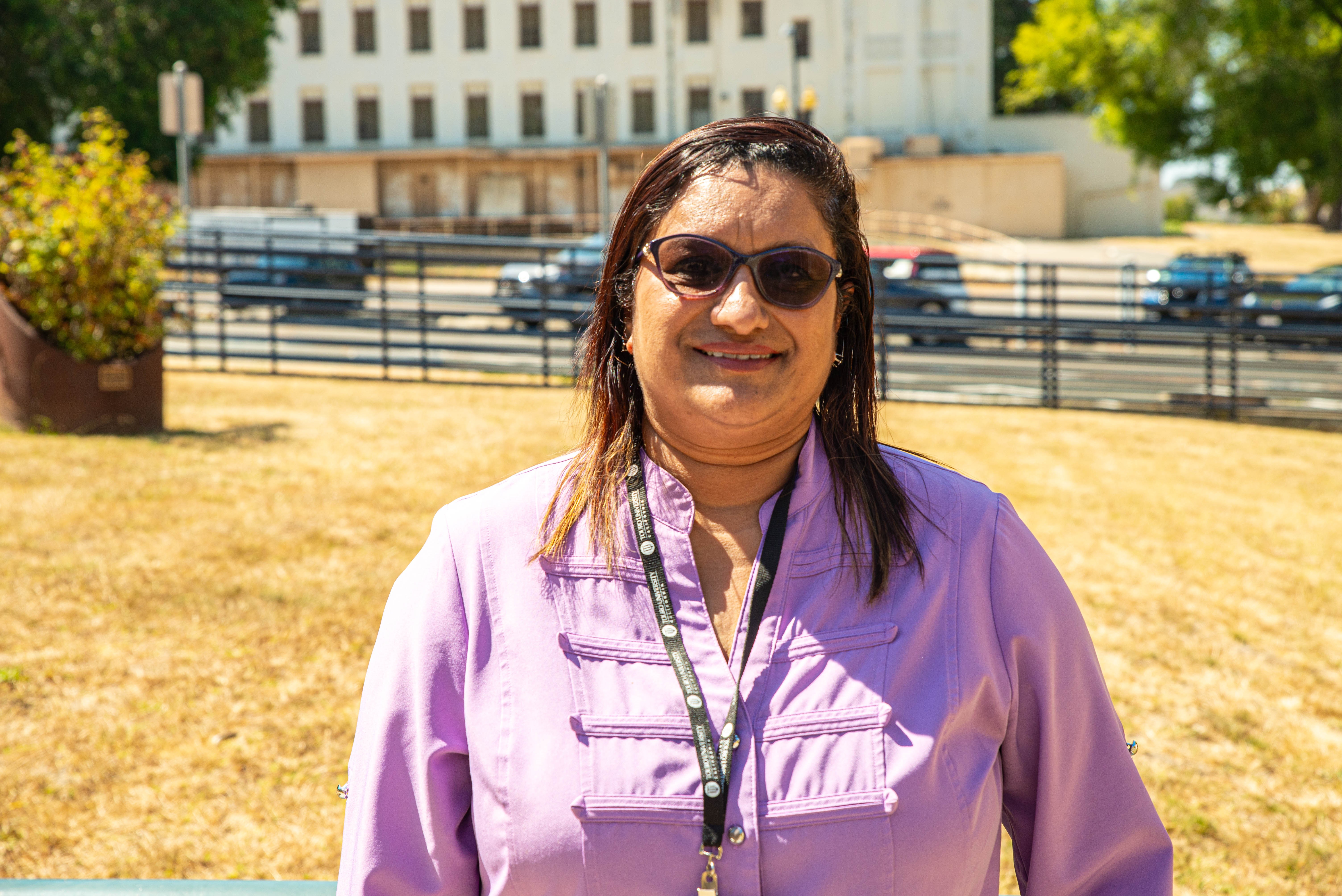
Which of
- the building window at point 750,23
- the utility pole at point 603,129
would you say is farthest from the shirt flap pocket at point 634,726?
the building window at point 750,23

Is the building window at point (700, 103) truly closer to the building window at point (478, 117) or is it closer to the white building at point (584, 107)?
the white building at point (584, 107)

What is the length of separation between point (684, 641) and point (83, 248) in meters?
8.63

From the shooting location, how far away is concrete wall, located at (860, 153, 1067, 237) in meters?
46.4

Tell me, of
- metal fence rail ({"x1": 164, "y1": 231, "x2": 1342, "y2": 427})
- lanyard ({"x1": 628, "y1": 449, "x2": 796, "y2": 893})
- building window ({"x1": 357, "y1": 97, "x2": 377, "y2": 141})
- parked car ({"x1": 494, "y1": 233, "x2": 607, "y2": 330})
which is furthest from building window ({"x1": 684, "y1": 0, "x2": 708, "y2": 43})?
lanyard ({"x1": 628, "y1": 449, "x2": 796, "y2": 893})

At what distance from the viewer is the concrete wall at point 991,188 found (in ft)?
152

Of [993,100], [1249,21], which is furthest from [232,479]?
[993,100]

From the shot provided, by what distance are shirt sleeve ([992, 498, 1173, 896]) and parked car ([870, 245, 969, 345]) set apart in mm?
5660

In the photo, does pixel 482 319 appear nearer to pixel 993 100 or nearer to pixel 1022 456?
pixel 1022 456

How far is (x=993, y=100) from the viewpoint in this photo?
191 ft

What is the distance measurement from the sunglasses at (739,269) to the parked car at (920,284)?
18.3ft

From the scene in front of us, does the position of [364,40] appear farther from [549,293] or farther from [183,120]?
[549,293]

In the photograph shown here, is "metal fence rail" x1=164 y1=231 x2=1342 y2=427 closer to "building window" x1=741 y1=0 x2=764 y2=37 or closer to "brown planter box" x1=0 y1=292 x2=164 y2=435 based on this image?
"brown planter box" x1=0 y1=292 x2=164 y2=435

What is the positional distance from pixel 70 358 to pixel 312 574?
4.30 m

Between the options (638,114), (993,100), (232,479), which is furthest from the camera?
(993,100)
